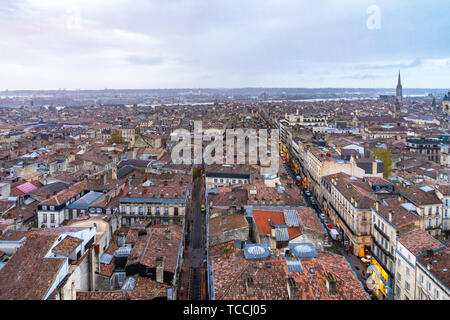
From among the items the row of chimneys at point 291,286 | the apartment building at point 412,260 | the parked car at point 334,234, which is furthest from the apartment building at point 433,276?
the parked car at point 334,234

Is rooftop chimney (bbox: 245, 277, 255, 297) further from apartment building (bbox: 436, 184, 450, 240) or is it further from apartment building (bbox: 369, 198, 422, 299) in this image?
apartment building (bbox: 436, 184, 450, 240)

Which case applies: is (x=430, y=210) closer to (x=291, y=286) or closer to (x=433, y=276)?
(x=433, y=276)

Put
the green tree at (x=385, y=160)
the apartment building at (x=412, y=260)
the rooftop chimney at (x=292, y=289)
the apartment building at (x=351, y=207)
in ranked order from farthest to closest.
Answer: the green tree at (x=385, y=160) → the apartment building at (x=351, y=207) → the apartment building at (x=412, y=260) → the rooftop chimney at (x=292, y=289)

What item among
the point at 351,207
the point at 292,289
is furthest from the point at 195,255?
the point at 292,289

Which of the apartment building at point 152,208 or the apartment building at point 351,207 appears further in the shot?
the apartment building at point 152,208

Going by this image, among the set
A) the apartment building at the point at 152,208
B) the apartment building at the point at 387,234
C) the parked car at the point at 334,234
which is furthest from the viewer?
the parked car at the point at 334,234

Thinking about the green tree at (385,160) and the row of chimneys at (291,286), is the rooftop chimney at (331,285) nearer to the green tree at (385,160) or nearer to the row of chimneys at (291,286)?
the row of chimneys at (291,286)

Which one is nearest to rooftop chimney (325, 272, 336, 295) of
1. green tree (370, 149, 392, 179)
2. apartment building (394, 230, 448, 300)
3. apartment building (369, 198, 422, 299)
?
apartment building (394, 230, 448, 300)

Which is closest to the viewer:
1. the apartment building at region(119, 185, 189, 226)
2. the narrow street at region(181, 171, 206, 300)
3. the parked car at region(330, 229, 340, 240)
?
the narrow street at region(181, 171, 206, 300)

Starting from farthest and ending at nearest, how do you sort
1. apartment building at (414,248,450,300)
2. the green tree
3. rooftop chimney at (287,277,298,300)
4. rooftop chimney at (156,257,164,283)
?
1. the green tree
2. rooftop chimney at (156,257,164,283)
3. apartment building at (414,248,450,300)
4. rooftop chimney at (287,277,298,300)

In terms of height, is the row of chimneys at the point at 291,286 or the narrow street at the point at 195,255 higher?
the row of chimneys at the point at 291,286
